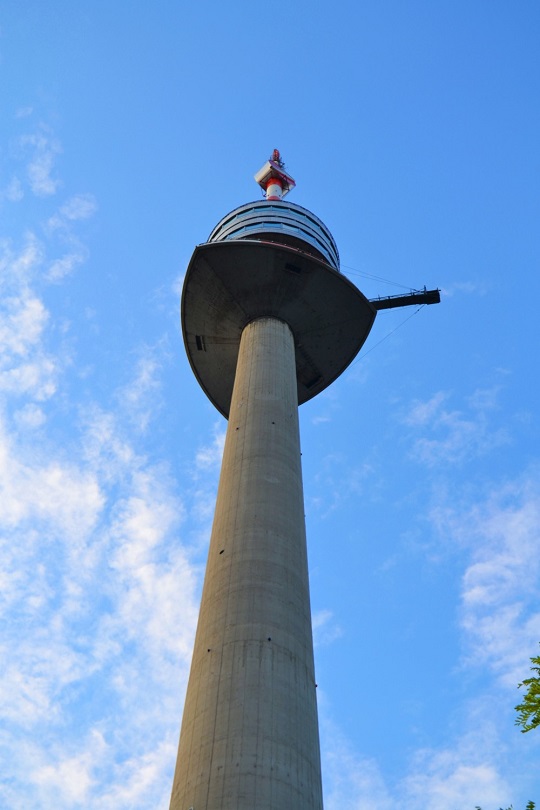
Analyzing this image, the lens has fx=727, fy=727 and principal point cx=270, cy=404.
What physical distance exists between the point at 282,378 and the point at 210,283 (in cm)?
712

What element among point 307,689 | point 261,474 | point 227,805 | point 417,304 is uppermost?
point 417,304

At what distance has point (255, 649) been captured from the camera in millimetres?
16250

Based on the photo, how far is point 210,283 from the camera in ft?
101

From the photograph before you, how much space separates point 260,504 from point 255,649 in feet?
15.5

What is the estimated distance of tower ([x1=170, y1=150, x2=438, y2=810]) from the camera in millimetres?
14508

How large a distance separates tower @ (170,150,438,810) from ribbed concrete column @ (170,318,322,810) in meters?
0.03

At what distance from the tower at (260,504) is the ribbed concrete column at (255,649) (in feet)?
0.09

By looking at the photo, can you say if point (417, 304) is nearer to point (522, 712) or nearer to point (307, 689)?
point (307, 689)

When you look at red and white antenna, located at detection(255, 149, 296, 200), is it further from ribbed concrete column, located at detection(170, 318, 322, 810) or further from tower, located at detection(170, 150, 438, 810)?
ribbed concrete column, located at detection(170, 318, 322, 810)

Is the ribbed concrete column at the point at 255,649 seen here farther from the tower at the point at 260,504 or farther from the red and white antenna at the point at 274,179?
the red and white antenna at the point at 274,179

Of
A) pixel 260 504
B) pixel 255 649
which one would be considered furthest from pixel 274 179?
pixel 255 649

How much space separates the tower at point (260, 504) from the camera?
1451 cm

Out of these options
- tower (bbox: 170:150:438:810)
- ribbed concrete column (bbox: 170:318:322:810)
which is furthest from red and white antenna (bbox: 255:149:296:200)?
ribbed concrete column (bbox: 170:318:322:810)

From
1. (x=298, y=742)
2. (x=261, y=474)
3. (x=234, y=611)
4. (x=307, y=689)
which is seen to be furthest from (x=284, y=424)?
(x=298, y=742)
